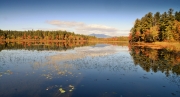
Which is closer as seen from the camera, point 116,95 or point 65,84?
point 116,95

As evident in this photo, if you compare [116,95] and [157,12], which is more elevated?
[157,12]

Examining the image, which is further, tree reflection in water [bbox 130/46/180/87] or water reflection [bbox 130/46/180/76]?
water reflection [bbox 130/46/180/76]

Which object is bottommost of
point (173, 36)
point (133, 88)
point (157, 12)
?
point (133, 88)

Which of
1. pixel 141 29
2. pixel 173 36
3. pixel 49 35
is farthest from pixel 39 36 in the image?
pixel 173 36

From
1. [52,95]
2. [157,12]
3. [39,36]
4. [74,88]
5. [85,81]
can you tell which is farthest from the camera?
[39,36]

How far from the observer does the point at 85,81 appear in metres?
15.4

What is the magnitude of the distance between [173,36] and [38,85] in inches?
2877

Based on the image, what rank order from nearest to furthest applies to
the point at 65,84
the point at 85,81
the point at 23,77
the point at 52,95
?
the point at 52,95 → the point at 65,84 → the point at 85,81 → the point at 23,77

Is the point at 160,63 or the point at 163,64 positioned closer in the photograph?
the point at 163,64

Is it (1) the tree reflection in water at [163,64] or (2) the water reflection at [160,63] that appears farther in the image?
(2) the water reflection at [160,63]

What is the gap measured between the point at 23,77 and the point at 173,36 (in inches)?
2862

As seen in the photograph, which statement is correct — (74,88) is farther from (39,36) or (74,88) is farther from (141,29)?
(39,36)

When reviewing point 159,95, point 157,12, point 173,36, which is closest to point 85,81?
point 159,95

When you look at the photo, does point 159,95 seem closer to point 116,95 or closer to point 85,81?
point 116,95
